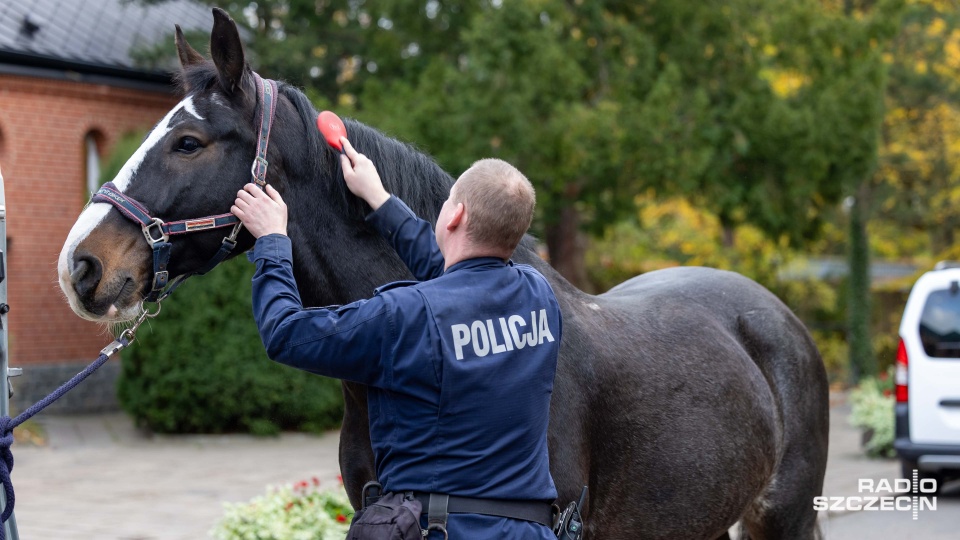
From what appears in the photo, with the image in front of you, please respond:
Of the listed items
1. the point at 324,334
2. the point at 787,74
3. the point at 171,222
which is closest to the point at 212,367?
the point at 787,74

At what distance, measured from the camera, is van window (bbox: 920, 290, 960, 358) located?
30.1 ft

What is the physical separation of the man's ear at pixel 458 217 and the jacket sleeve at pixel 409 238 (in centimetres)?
36

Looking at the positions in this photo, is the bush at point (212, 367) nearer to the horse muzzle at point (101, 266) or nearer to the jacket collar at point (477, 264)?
the horse muzzle at point (101, 266)

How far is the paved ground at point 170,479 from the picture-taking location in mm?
7816

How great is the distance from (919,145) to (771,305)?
1983cm

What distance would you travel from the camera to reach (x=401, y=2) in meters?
13.2

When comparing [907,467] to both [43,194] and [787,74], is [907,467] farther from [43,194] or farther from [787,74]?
[43,194]

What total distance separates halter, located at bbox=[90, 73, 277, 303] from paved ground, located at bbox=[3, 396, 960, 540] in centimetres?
508

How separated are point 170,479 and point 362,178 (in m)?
8.21

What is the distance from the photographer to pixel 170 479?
10242 mm

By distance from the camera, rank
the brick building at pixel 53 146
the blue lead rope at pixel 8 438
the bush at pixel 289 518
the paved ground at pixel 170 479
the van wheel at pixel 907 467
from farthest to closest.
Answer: the brick building at pixel 53 146
the van wheel at pixel 907 467
the paved ground at pixel 170 479
the bush at pixel 289 518
the blue lead rope at pixel 8 438

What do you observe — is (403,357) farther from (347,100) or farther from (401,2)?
(347,100)

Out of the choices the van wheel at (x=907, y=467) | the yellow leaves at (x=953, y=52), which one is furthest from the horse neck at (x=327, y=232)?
the yellow leaves at (x=953, y=52)

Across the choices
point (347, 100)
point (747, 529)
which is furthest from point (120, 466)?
point (747, 529)
